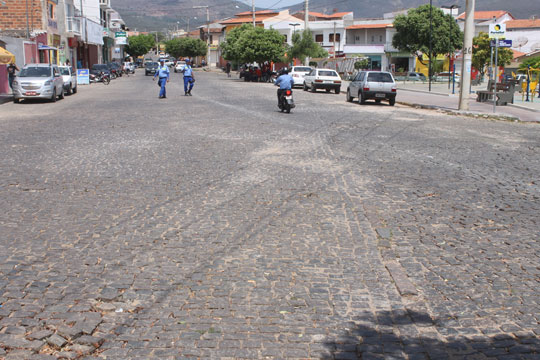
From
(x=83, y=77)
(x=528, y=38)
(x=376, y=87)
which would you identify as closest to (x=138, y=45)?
(x=528, y=38)

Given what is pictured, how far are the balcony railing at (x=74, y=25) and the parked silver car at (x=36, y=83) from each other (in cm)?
2603

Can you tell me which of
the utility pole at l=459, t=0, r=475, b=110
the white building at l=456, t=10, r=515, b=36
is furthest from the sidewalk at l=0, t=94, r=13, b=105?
the white building at l=456, t=10, r=515, b=36

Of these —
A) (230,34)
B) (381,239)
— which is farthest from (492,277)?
(230,34)

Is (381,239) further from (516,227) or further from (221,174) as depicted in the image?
(221,174)

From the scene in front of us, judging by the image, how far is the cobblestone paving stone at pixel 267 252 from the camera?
156 inches

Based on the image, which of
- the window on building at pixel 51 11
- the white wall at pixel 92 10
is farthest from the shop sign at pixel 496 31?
the white wall at pixel 92 10

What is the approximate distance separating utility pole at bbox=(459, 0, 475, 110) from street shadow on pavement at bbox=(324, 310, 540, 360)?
66.8ft

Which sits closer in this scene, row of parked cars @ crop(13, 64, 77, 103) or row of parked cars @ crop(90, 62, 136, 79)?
row of parked cars @ crop(13, 64, 77, 103)

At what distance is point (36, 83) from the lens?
81.8ft

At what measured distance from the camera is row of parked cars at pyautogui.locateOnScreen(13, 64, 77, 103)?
24906 millimetres

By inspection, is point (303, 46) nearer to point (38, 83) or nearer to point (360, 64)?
point (360, 64)

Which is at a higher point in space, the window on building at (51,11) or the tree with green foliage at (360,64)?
the window on building at (51,11)

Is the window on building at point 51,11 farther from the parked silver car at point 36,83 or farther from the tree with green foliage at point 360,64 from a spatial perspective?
the tree with green foliage at point 360,64

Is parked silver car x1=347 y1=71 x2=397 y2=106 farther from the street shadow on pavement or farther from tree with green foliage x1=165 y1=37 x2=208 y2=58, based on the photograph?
tree with green foliage x1=165 y1=37 x2=208 y2=58
